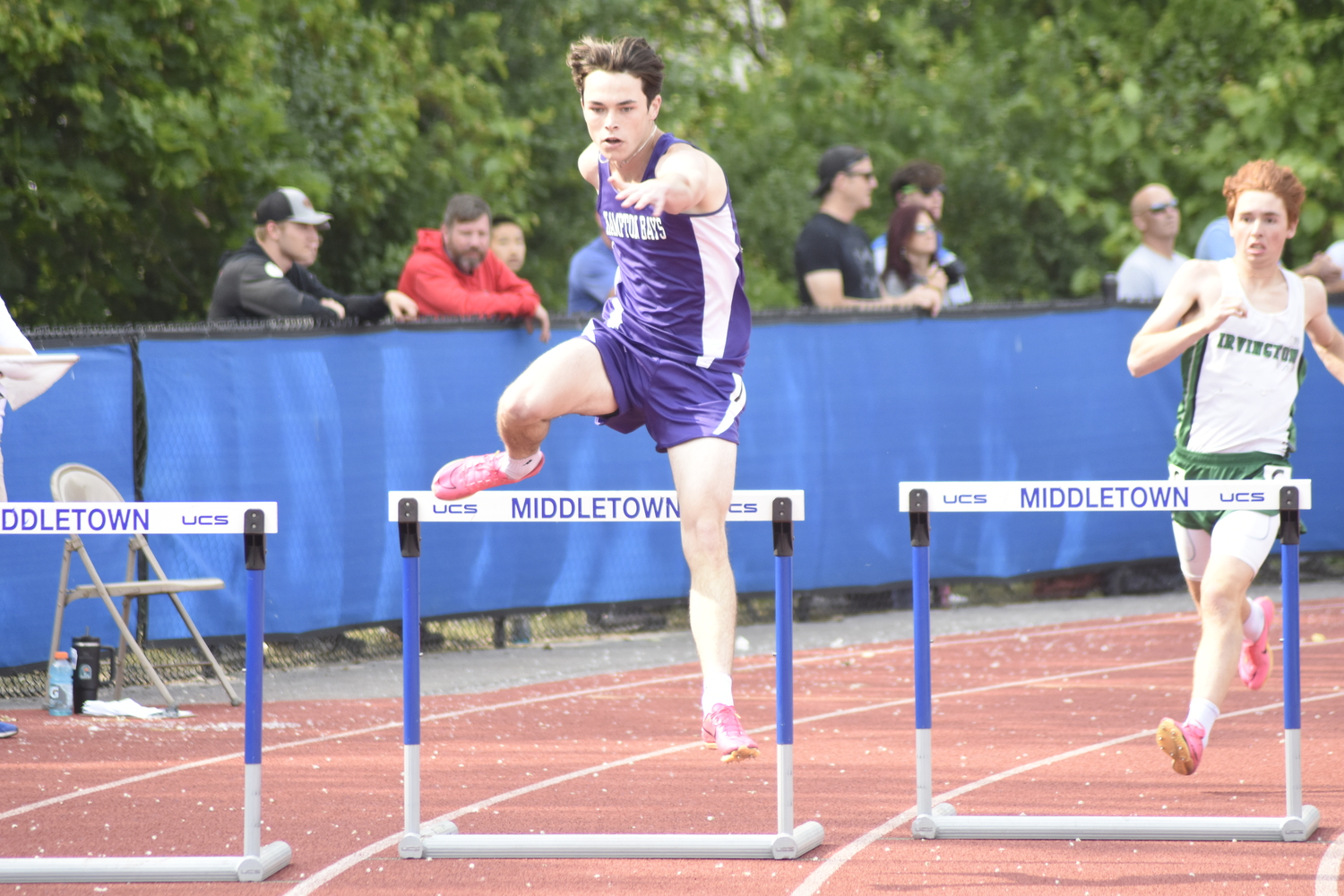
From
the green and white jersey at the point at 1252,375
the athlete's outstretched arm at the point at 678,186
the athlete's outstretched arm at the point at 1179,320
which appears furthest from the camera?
the green and white jersey at the point at 1252,375

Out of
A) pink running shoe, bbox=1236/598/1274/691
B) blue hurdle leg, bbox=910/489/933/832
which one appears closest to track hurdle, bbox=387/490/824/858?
blue hurdle leg, bbox=910/489/933/832

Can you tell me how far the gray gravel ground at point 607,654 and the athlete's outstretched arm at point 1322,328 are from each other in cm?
413

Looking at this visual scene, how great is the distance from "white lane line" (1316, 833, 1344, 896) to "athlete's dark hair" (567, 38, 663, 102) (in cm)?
290

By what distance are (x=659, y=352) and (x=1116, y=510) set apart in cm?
144

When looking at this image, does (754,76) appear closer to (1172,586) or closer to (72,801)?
(1172,586)

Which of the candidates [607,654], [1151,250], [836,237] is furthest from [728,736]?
[1151,250]

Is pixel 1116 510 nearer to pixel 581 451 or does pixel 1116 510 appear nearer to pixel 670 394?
pixel 670 394

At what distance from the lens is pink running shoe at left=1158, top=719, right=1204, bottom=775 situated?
543 cm

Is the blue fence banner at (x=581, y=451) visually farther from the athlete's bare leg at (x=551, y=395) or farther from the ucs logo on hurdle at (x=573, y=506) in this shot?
the athlete's bare leg at (x=551, y=395)

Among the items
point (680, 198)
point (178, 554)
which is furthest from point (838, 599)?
point (680, 198)

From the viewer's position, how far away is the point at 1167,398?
1113 centimetres

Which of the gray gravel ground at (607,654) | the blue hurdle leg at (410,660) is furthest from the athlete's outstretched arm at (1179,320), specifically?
the gray gravel ground at (607,654)

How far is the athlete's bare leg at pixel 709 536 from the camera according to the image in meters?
4.96

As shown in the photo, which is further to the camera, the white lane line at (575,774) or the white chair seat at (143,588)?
the white chair seat at (143,588)
